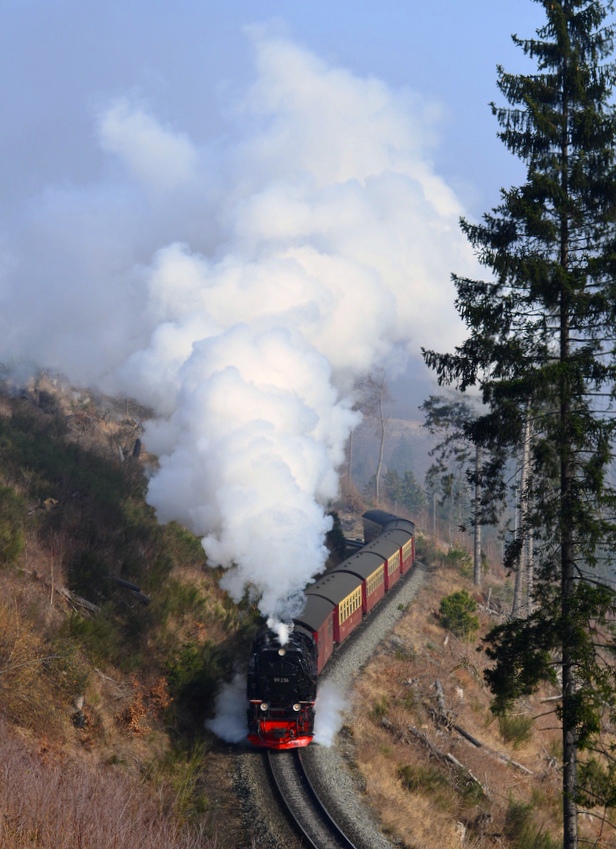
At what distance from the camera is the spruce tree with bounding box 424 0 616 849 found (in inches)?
402

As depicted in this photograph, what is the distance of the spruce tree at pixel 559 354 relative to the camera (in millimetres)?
10211

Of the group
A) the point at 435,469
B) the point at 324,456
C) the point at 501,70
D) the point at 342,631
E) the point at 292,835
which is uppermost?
the point at 435,469

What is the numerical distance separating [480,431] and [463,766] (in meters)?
9.05

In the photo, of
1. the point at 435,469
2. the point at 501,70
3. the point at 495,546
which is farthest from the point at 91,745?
the point at 495,546

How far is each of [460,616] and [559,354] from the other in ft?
54.8

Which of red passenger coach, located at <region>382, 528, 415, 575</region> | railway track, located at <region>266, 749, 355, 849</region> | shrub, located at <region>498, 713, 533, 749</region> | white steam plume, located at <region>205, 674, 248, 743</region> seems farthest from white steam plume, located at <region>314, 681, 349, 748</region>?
red passenger coach, located at <region>382, 528, 415, 575</region>

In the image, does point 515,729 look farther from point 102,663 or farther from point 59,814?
point 59,814

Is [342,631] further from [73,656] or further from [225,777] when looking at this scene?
[73,656]

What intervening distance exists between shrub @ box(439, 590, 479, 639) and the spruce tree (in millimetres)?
14799

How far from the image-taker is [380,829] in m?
12.4

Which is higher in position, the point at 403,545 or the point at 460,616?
the point at 403,545

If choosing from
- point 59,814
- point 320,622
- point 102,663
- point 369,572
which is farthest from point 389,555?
point 59,814

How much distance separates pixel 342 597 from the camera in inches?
819

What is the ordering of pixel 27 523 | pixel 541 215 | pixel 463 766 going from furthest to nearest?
pixel 27 523 < pixel 463 766 < pixel 541 215
